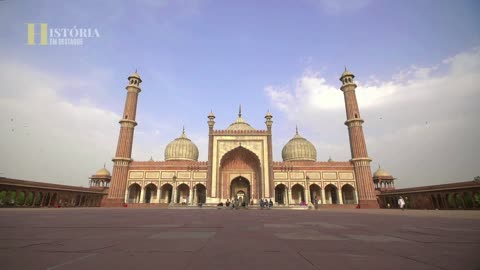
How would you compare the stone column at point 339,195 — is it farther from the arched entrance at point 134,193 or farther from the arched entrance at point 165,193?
the arched entrance at point 134,193

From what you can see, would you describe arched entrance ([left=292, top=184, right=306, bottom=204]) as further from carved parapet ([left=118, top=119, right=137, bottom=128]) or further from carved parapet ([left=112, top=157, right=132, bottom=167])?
carved parapet ([left=118, top=119, right=137, bottom=128])

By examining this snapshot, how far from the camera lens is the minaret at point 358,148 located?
98.1 feet

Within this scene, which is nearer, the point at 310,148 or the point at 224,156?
the point at 224,156

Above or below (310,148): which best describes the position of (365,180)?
below

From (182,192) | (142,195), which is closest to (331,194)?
(182,192)

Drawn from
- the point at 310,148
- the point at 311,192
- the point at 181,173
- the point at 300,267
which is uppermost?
the point at 310,148

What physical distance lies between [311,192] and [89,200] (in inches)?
1163

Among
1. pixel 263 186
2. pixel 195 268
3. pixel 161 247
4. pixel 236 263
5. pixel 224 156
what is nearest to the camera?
pixel 195 268

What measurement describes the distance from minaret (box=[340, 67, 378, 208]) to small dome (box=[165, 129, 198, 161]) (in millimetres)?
22838

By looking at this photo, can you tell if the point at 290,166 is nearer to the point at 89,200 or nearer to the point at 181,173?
the point at 181,173

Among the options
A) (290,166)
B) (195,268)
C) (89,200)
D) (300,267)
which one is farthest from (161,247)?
(89,200)

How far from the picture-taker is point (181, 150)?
1523 inches

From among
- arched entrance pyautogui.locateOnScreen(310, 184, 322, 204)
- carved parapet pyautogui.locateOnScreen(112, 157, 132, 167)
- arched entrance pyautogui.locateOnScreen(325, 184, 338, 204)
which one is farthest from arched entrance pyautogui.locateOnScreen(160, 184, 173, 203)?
arched entrance pyautogui.locateOnScreen(325, 184, 338, 204)

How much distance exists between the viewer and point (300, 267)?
5.72 ft
